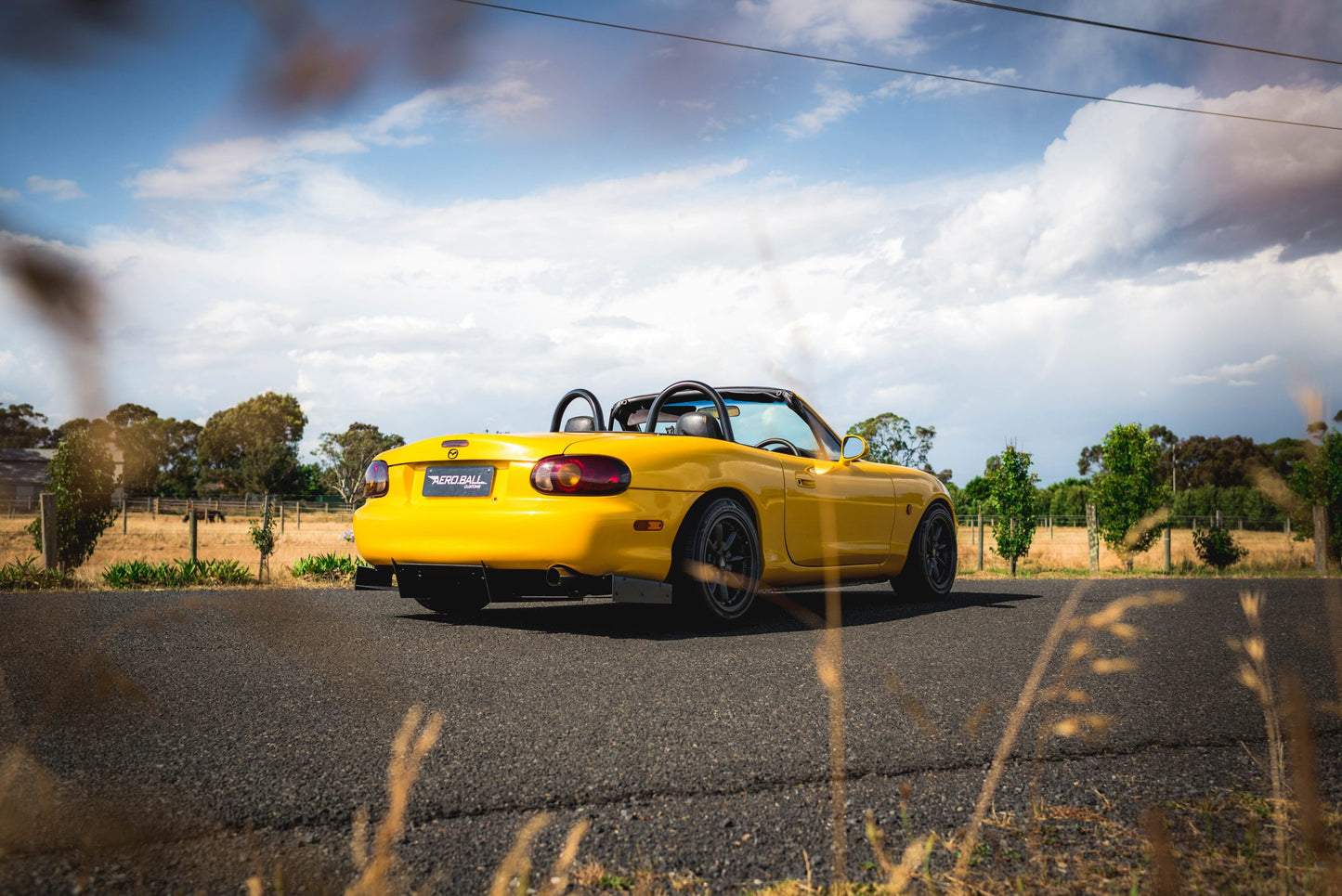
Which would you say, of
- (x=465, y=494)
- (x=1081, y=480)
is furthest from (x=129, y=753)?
(x=1081, y=480)

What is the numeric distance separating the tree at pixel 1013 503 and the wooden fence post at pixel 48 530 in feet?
49.3

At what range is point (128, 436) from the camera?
1.10 meters

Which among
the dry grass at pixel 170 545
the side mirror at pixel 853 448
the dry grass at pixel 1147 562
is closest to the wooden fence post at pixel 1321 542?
the dry grass at pixel 1147 562

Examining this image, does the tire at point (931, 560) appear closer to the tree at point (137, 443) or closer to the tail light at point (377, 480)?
the tail light at point (377, 480)

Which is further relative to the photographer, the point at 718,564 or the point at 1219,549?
the point at 1219,549

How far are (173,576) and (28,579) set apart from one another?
48.2 inches

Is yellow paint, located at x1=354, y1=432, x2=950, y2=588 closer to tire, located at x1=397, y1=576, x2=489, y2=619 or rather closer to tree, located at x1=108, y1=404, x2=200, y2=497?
tire, located at x1=397, y1=576, x2=489, y2=619

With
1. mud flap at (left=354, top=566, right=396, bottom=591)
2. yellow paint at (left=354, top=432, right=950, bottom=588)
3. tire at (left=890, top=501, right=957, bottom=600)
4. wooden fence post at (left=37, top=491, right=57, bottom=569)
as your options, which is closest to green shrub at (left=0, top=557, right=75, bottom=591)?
wooden fence post at (left=37, top=491, right=57, bottom=569)

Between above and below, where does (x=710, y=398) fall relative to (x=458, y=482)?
above

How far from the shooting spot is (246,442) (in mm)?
59000

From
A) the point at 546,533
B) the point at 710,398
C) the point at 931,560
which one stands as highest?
the point at 710,398

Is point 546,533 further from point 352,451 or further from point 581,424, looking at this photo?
point 352,451

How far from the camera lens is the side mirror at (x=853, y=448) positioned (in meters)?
6.61

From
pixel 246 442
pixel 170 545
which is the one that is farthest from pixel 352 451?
pixel 170 545
